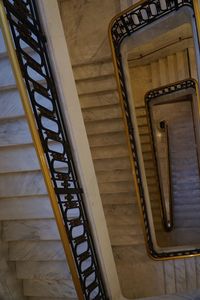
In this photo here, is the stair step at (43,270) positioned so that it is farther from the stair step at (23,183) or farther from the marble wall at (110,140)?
the marble wall at (110,140)

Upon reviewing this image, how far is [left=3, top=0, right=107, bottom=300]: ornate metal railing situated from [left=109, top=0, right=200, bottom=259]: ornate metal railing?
5.51 feet

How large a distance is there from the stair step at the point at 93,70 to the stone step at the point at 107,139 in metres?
1.05

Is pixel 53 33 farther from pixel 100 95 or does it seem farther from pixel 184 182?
pixel 184 182

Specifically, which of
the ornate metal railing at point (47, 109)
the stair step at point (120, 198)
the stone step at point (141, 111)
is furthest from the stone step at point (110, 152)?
the stone step at point (141, 111)

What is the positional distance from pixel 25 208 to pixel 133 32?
2939 millimetres

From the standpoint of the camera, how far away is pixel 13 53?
180 cm

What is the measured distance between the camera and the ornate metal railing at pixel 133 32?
351cm

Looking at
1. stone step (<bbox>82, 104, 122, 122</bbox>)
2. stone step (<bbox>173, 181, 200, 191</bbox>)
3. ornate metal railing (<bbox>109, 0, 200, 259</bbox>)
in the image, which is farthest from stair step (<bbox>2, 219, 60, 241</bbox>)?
stone step (<bbox>173, 181, 200, 191</bbox>)

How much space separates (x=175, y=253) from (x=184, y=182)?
3827 mm

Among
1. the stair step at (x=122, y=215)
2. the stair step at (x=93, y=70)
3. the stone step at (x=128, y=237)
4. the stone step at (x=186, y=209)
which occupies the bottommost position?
the stone step at (x=186, y=209)

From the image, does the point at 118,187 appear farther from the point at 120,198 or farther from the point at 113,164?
the point at 113,164

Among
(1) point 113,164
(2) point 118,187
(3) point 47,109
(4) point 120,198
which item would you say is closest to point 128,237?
(4) point 120,198

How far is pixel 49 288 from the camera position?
3.36 m

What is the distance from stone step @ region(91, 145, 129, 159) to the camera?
4.75 metres
